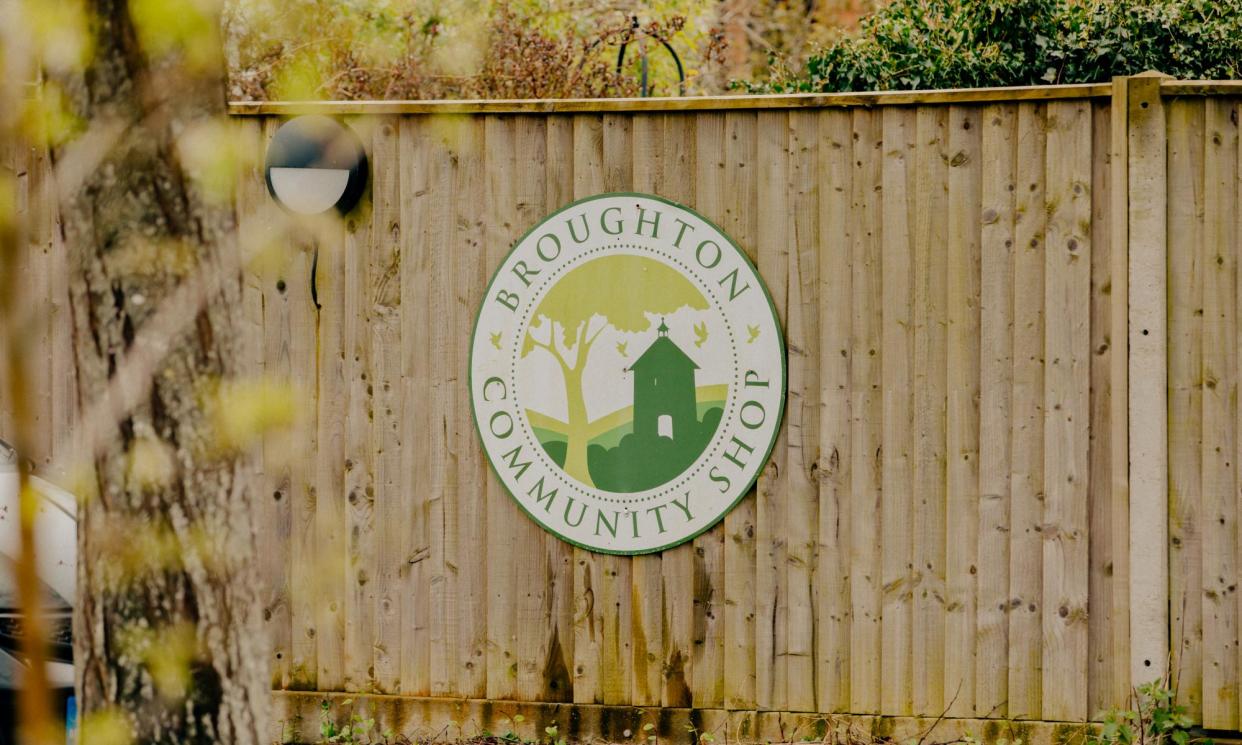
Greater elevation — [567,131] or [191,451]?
[567,131]

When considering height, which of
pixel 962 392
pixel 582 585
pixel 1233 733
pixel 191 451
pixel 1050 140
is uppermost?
pixel 1050 140

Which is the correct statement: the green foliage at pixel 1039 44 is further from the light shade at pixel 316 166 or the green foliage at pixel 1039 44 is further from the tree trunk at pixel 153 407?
the tree trunk at pixel 153 407

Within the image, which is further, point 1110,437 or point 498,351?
point 498,351

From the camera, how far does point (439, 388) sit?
4887 millimetres

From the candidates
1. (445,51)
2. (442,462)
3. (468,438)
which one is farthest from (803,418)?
(445,51)

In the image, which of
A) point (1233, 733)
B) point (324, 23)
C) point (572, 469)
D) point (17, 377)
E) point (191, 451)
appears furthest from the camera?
point (324, 23)

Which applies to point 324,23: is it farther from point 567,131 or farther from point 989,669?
point 989,669

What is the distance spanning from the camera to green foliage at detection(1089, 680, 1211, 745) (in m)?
4.32

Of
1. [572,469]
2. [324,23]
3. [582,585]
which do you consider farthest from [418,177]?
[324,23]

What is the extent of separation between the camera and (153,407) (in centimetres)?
229

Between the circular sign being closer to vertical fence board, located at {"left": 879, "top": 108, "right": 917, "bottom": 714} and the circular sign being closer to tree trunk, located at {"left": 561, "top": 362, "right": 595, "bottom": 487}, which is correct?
tree trunk, located at {"left": 561, "top": 362, "right": 595, "bottom": 487}

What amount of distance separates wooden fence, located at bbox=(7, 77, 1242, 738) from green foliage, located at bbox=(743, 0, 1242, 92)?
1881 millimetres

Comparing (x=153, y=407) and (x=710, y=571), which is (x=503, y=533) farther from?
(x=153, y=407)

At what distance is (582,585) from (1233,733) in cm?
224
